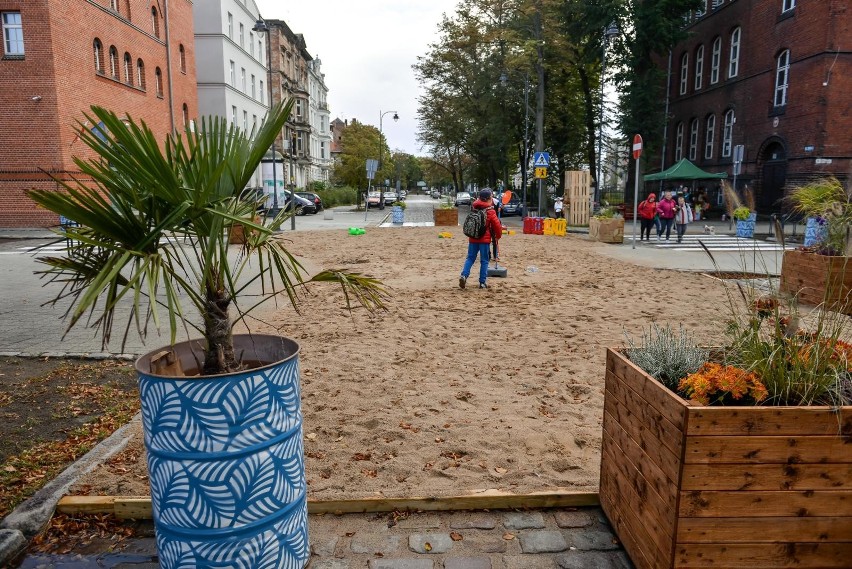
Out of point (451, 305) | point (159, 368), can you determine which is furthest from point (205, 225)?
point (451, 305)

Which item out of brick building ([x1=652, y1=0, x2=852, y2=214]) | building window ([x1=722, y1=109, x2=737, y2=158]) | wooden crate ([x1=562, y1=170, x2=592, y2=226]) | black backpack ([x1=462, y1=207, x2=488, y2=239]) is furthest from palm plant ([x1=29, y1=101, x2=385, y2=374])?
building window ([x1=722, y1=109, x2=737, y2=158])

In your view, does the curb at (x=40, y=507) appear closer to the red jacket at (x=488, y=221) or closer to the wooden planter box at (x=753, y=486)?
the wooden planter box at (x=753, y=486)

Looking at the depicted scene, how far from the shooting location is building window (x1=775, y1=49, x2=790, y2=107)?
29250 millimetres

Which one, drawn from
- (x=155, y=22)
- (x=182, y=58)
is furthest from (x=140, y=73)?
(x=182, y=58)

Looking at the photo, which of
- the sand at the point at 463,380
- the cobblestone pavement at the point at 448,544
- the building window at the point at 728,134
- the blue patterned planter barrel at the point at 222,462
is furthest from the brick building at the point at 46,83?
the building window at the point at 728,134

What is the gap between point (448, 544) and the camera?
3074 mm

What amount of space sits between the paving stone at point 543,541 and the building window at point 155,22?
34776 millimetres

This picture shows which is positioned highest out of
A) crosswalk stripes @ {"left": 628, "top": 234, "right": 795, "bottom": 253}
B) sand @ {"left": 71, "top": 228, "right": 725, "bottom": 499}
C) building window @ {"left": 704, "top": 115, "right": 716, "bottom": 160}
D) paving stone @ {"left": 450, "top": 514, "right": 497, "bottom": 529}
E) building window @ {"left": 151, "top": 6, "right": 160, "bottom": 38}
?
building window @ {"left": 151, "top": 6, "right": 160, "bottom": 38}

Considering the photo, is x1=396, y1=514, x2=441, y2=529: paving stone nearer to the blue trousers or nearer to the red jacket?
the red jacket

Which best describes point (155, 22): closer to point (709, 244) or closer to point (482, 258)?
point (482, 258)

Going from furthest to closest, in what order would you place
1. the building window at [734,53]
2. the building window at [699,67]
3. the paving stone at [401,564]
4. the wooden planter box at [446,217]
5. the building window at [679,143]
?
the building window at [679,143], the building window at [699,67], the building window at [734,53], the wooden planter box at [446,217], the paving stone at [401,564]

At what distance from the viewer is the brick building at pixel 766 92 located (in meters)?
26.3

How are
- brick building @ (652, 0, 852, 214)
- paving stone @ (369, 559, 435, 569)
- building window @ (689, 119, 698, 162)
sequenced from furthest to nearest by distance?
building window @ (689, 119, 698, 162) < brick building @ (652, 0, 852, 214) < paving stone @ (369, 559, 435, 569)

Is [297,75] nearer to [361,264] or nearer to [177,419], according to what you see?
[361,264]
